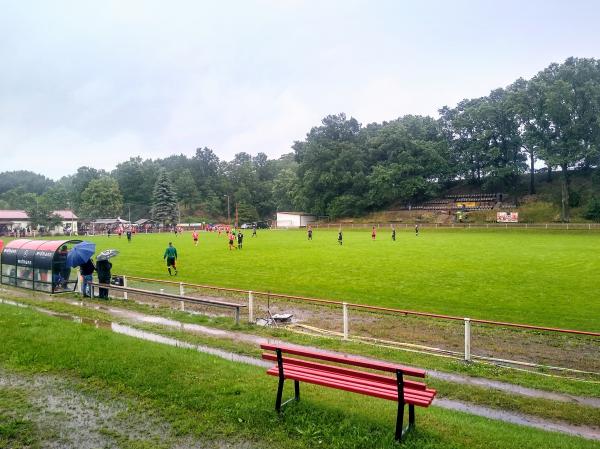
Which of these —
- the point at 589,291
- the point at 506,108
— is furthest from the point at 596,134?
the point at 589,291

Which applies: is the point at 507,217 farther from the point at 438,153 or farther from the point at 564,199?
the point at 438,153

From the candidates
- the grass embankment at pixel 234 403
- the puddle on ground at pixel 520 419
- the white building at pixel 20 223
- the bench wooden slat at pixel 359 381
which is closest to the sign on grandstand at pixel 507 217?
the puddle on ground at pixel 520 419

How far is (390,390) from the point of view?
5449 mm

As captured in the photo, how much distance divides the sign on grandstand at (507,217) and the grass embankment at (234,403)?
6139 cm

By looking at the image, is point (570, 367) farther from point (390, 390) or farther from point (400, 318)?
point (390, 390)

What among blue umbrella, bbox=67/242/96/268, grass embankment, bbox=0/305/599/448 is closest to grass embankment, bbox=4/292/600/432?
grass embankment, bbox=0/305/599/448

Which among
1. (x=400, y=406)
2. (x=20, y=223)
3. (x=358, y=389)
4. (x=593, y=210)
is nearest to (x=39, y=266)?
(x=358, y=389)

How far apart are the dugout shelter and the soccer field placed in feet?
15.9

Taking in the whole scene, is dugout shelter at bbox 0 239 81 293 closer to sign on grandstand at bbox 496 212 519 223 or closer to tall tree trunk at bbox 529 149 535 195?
sign on grandstand at bbox 496 212 519 223

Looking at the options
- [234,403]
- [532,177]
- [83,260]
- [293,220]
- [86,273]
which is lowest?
[234,403]

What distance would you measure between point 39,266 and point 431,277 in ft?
51.3

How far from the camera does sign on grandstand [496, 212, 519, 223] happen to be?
6157cm

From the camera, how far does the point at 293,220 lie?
84.6 meters

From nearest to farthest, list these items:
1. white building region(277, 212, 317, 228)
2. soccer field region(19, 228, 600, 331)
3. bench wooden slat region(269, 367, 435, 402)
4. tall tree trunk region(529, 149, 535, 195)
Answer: bench wooden slat region(269, 367, 435, 402) → soccer field region(19, 228, 600, 331) → tall tree trunk region(529, 149, 535, 195) → white building region(277, 212, 317, 228)
